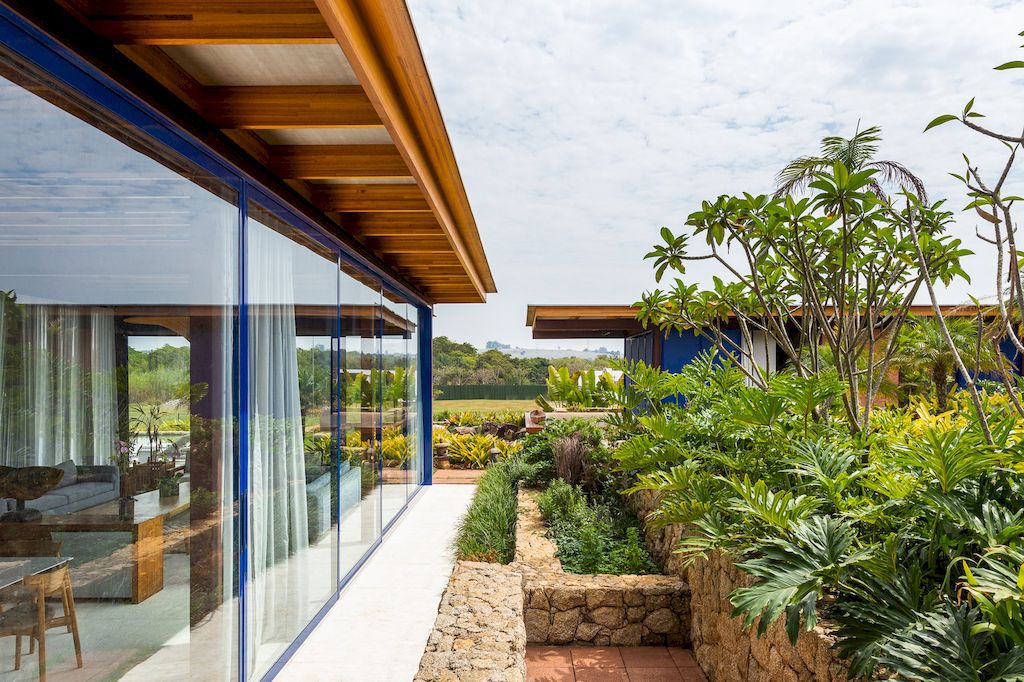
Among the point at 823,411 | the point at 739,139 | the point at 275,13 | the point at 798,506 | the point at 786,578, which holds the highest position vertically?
the point at 739,139

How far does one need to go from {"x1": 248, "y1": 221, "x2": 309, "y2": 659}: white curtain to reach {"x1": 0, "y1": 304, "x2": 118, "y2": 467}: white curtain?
1166mm

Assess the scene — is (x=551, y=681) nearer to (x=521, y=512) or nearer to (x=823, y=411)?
(x=823, y=411)

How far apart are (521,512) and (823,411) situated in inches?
160

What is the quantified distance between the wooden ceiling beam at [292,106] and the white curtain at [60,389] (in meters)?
1.08

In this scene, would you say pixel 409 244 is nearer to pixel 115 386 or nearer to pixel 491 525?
pixel 491 525

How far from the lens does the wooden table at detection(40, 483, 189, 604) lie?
6.52ft

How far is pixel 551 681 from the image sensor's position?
4.26m

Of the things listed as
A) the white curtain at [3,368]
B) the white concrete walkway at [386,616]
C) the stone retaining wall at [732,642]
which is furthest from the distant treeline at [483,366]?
the white curtain at [3,368]

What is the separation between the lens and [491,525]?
643cm

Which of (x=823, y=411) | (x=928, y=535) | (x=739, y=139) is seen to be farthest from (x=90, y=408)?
(x=739, y=139)

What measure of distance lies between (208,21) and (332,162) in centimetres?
148

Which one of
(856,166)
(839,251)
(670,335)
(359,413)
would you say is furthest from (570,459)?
(856,166)

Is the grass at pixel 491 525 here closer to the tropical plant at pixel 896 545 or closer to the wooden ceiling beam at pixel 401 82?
the tropical plant at pixel 896 545

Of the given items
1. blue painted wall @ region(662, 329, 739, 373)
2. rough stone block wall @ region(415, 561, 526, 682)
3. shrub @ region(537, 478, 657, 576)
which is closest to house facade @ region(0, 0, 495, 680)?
rough stone block wall @ region(415, 561, 526, 682)
